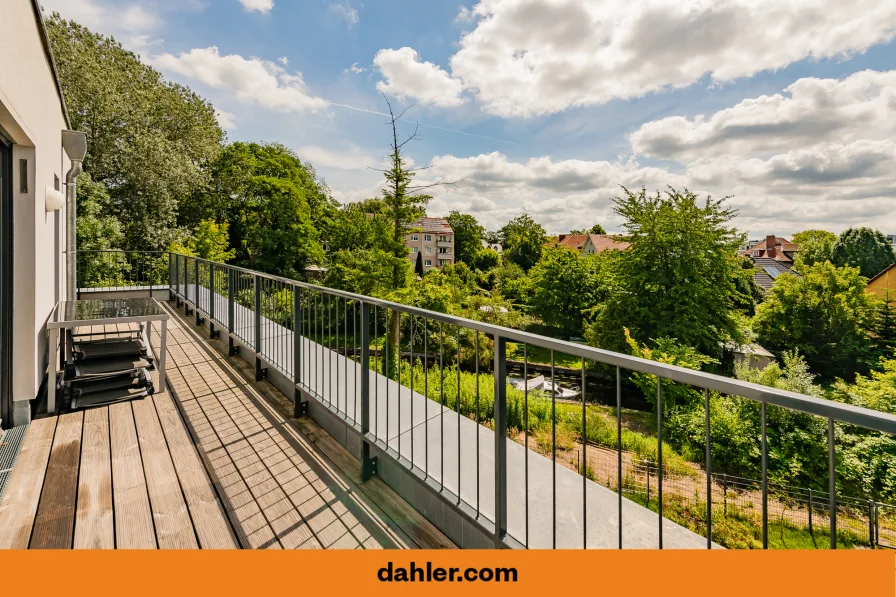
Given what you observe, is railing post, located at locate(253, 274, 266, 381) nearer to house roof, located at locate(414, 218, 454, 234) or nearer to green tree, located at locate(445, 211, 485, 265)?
house roof, located at locate(414, 218, 454, 234)

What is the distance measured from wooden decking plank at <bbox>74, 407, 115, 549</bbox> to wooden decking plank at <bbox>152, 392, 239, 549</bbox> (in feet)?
0.98

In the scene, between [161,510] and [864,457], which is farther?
[864,457]

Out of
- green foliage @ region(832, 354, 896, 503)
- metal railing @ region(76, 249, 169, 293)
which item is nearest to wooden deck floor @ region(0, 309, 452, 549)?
metal railing @ region(76, 249, 169, 293)

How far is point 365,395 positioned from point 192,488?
977 mm

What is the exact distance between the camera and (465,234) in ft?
162

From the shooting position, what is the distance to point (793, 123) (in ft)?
97.2

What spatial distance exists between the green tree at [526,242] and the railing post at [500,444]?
124ft

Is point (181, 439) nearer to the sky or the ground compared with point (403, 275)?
nearer to the ground

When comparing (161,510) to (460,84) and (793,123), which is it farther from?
(793,123)

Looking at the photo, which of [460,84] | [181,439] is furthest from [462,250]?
[181,439]

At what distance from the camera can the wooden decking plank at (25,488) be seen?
1.76 m

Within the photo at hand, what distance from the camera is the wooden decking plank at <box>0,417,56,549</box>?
1.76 metres

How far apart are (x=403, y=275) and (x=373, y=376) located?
1412cm

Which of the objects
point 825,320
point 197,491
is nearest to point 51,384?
point 197,491
